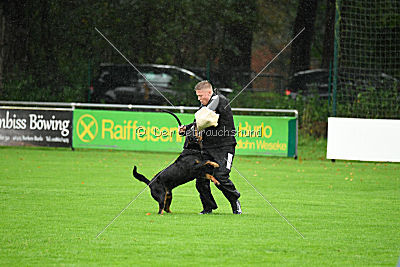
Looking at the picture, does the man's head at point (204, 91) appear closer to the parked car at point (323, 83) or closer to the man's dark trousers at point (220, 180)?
the man's dark trousers at point (220, 180)

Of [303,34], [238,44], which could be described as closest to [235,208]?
[238,44]

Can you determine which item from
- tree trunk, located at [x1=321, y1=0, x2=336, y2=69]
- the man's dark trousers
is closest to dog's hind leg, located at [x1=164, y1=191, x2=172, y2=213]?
the man's dark trousers

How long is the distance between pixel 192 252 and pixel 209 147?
309 centimetres

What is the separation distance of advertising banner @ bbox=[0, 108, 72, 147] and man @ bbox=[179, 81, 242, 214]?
35.0ft

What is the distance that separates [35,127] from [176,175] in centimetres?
1155

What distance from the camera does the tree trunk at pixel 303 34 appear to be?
28344 millimetres

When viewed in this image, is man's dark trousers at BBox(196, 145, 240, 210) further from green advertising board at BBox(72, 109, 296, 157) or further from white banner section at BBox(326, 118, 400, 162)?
green advertising board at BBox(72, 109, 296, 157)

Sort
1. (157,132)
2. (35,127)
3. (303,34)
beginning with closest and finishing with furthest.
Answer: (157,132) < (35,127) < (303,34)

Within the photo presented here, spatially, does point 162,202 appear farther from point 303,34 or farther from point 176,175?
point 303,34

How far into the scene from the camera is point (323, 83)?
26.3 meters

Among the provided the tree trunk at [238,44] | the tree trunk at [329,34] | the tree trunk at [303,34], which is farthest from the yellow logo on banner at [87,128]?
the tree trunk at [329,34]

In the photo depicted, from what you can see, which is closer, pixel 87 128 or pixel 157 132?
pixel 157 132

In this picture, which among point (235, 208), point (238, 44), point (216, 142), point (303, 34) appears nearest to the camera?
point (235, 208)

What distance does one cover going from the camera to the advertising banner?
20391mm
